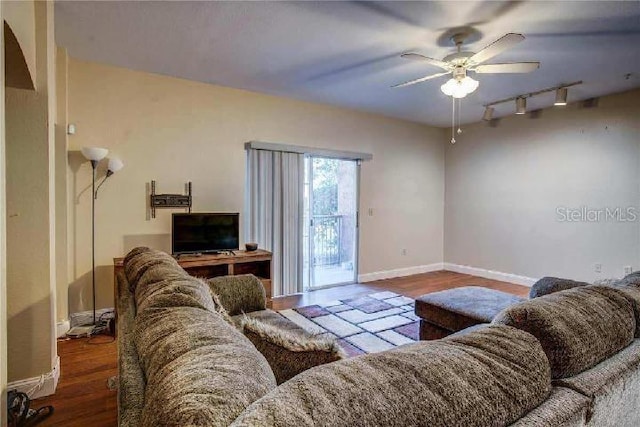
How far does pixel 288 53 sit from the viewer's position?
3090mm

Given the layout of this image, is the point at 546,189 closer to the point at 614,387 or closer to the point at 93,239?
the point at 614,387

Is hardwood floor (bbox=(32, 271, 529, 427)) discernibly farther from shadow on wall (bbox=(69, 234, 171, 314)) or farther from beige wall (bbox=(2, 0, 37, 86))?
beige wall (bbox=(2, 0, 37, 86))

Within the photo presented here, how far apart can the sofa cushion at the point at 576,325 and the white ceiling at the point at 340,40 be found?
208 cm

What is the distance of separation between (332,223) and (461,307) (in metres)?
2.84

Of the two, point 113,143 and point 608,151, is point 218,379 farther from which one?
point 608,151

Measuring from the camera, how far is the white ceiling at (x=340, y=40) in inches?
94.3

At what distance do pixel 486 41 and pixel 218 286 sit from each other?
2.89 meters

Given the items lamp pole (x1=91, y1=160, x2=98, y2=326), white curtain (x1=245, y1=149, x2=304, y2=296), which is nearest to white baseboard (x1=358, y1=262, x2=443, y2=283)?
white curtain (x1=245, y1=149, x2=304, y2=296)

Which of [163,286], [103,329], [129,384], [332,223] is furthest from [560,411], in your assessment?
[332,223]

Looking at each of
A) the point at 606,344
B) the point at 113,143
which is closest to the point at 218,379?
the point at 606,344

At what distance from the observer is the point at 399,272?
224 inches

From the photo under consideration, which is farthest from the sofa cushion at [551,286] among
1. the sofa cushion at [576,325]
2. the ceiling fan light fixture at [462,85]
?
the ceiling fan light fixture at [462,85]

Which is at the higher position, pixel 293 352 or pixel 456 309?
pixel 293 352

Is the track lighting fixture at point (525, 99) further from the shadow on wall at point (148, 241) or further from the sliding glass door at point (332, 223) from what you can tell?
the shadow on wall at point (148, 241)
